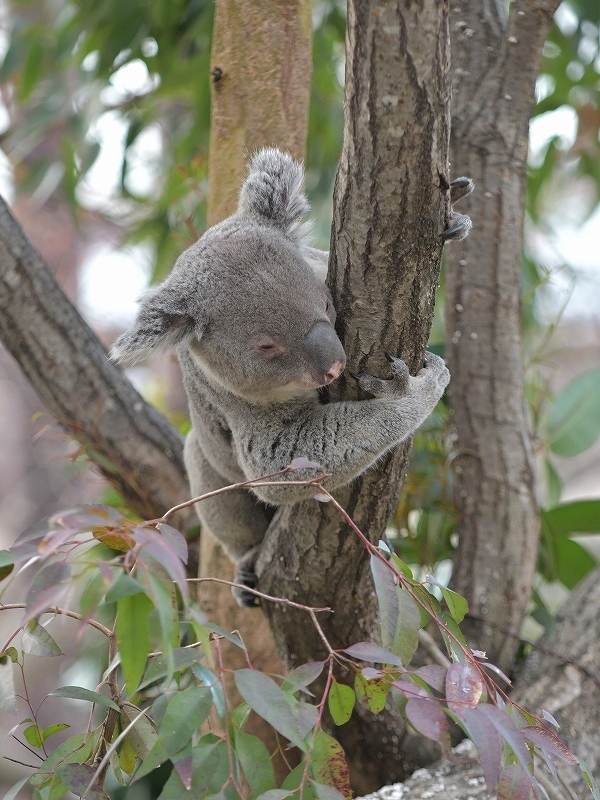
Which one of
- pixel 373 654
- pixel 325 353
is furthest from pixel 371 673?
pixel 325 353

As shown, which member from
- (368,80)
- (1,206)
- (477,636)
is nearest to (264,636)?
(477,636)

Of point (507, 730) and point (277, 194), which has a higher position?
point (277, 194)

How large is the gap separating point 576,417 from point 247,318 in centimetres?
168

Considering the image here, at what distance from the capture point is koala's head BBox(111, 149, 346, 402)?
149 centimetres

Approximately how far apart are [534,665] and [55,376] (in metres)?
1.70

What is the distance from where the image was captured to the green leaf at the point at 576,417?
2777 mm

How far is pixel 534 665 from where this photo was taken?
233cm

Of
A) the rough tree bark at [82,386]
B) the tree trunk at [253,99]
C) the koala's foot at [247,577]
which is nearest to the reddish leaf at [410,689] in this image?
the koala's foot at [247,577]

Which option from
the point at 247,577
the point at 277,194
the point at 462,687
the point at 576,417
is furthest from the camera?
the point at 576,417

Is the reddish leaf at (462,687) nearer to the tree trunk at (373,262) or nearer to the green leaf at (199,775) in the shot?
the green leaf at (199,775)

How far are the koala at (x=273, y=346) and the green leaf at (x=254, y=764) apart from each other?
23.2 inches

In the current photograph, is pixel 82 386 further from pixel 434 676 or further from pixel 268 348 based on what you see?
pixel 434 676

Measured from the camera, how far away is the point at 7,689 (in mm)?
1152

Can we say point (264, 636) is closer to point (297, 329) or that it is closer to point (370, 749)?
point (370, 749)
